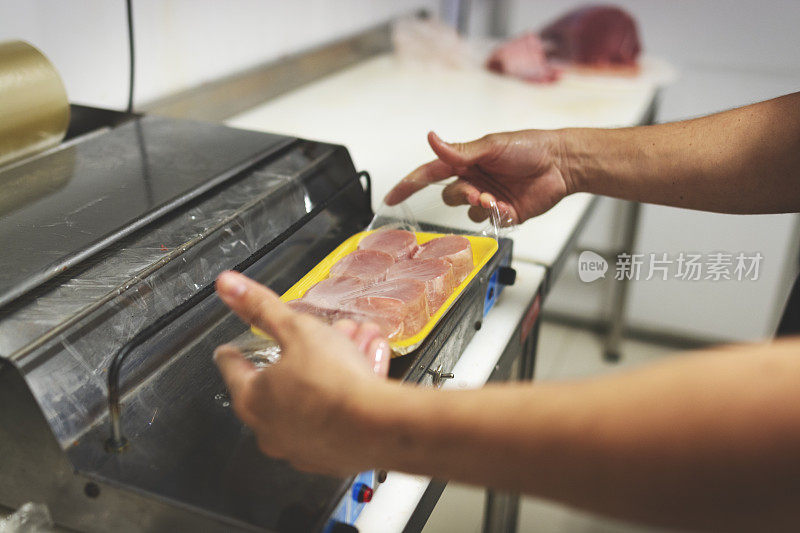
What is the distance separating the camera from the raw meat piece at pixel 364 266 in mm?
971

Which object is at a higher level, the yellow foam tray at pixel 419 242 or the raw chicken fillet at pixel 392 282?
the raw chicken fillet at pixel 392 282

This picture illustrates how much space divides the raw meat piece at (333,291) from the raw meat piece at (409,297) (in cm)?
2

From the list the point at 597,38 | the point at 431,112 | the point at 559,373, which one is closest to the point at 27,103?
the point at 431,112

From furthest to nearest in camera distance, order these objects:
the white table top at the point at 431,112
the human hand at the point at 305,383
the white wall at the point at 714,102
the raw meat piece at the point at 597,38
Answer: the white wall at the point at 714,102
the raw meat piece at the point at 597,38
the white table top at the point at 431,112
the human hand at the point at 305,383

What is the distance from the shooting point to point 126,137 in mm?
1190

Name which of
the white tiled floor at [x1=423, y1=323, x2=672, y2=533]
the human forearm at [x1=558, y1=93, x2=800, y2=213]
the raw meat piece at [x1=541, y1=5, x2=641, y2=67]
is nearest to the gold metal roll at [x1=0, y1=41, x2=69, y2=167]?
the human forearm at [x1=558, y1=93, x2=800, y2=213]

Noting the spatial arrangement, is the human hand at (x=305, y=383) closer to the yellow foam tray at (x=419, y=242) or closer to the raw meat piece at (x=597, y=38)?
the yellow foam tray at (x=419, y=242)

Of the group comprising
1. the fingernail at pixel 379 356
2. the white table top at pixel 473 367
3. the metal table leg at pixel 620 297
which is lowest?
the metal table leg at pixel 620 297

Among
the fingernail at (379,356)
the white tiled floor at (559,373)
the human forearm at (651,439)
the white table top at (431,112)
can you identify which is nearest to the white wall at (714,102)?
the white tiled floor at (559,373)

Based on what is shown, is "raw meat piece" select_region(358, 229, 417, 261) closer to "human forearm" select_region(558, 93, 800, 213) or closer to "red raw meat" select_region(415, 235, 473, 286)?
"red raw meat" select_region(415, 235, 473, 286)

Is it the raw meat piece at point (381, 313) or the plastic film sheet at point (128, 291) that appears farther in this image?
the raw meat piece at point (381, 313)

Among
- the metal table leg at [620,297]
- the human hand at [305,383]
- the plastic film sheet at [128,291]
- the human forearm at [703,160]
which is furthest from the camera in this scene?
the metal table leg at [620,297]

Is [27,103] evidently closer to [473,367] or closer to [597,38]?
[473,367]

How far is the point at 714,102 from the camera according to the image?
2.68 metres
